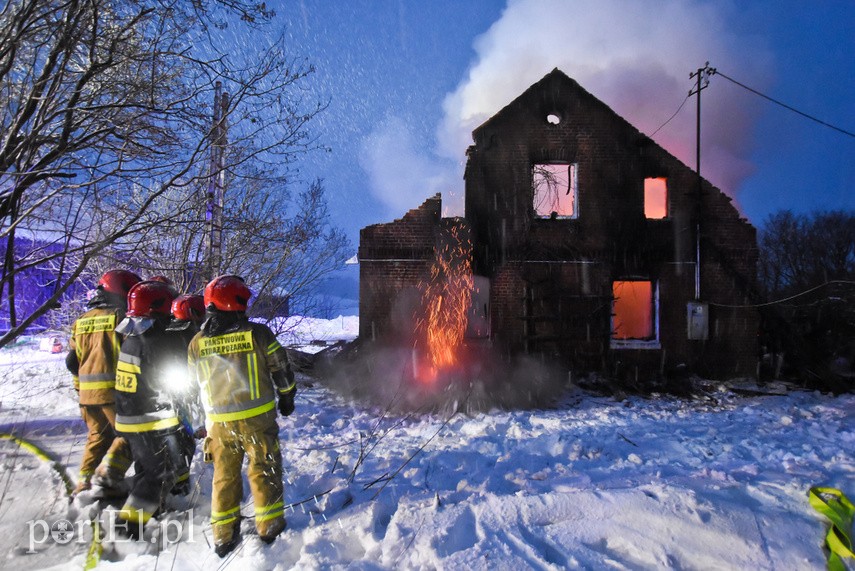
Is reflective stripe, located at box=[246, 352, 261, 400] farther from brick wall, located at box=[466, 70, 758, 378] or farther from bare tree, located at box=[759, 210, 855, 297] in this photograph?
bare tree, located at box=[759, 210, 855, 297]

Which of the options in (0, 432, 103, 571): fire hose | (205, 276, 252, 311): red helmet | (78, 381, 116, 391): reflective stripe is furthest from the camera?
(78, 381, 116, 391): reflective stripe

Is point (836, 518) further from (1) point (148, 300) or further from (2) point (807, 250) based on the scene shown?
(2) point (807, 250)

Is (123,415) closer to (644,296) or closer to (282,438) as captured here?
(282,438)

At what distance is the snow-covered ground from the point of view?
116 inches

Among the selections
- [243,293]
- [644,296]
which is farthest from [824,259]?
[243,293]

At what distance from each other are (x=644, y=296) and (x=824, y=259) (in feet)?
98.4

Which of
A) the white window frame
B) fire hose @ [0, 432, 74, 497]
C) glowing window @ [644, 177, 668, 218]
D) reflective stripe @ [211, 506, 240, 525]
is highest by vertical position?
glowing window @ [644, 177, 668, 218]

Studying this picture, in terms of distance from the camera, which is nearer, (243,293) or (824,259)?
(243,293)

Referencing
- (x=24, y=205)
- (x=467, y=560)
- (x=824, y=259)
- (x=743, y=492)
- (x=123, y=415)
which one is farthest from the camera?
(x=824, y=259)

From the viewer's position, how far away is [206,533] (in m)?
3.49

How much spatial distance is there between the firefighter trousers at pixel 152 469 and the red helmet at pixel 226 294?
120cm

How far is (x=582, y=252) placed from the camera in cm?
1114

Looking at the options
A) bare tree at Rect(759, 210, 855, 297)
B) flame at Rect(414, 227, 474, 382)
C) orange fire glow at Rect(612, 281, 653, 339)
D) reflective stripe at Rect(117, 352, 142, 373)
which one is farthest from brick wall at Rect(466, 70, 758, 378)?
bare tree at Rect(759, 210, 855, 297)

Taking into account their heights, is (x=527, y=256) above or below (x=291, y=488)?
above
